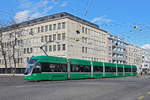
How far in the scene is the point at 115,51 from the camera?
77250 mm

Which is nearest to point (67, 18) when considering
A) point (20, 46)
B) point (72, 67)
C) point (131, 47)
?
point (20, 46)

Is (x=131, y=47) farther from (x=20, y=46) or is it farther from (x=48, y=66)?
(x=48, y=66)

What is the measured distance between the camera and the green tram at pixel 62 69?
22.0 meters

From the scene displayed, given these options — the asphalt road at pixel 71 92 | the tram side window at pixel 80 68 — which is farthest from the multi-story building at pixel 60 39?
the asphalt road at pixel 71 92

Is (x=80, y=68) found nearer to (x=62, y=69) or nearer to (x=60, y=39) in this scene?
(x=62, y=69)

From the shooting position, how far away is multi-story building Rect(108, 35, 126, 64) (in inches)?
2916

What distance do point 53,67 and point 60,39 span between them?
101ft

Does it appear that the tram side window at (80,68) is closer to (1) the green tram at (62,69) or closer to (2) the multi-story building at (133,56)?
(1) the green tram at (62,69)

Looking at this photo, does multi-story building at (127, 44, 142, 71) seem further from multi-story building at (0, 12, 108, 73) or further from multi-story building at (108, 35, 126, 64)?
multi-story building at (0, 12, 108, 73)

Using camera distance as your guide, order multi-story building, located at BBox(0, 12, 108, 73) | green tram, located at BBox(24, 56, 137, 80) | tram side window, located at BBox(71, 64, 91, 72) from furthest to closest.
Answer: multi-story building, located at BBox(0, 12, 108, 73) → tram side window, located at BBox(71, 64, 91, 72) → green tram, located at BBox(24, 56, 137, 80)

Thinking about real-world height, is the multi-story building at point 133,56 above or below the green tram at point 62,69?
above

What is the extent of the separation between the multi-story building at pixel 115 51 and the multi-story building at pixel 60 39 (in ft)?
20.0

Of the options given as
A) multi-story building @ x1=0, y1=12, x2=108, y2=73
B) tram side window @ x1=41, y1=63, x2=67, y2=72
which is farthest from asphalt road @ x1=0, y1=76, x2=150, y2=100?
Result: multi-story building @ x1=0, y1=12, x2=108, y2=73

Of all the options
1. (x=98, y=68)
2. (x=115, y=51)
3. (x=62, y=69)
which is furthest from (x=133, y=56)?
(x=62, y=69)
